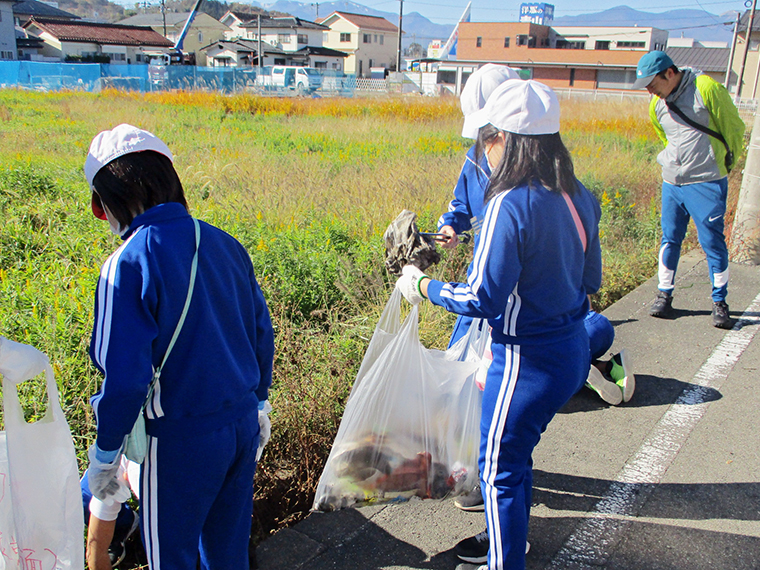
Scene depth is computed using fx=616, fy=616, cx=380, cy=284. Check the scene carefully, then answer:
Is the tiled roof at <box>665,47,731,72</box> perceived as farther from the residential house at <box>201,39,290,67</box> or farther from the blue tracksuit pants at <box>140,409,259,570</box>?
the blue tracksuit pants at <box>140,409,259,570</box>

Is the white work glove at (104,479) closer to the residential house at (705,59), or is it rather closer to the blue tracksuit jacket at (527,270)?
the blue tracksuit jacket at (527,270)

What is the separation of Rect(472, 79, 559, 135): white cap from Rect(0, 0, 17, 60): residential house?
6987 centimetres

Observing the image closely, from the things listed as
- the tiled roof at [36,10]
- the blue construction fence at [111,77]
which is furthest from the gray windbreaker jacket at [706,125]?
the tiled roof at [36,10]

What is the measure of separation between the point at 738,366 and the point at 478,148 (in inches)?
115

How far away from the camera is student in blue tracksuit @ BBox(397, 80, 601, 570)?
1.88 metres

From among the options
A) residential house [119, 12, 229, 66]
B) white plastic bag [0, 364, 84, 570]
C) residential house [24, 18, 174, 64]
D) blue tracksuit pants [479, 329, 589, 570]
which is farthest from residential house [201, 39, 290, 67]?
white plastic bag [0, 364, 84, 570]

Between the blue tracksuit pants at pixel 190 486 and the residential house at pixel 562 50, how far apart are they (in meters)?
58.8

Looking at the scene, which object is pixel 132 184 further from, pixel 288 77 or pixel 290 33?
pixel 290 33

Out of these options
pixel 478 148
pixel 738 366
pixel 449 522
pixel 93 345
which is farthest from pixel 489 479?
pixel 738 366

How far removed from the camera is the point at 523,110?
1.90 m

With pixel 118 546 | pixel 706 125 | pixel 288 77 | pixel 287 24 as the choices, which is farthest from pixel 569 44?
pixel 118 546

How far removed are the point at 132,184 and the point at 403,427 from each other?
4.68ft

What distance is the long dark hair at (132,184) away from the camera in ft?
5.26

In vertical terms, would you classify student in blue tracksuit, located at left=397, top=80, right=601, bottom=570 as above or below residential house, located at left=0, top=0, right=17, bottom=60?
below
